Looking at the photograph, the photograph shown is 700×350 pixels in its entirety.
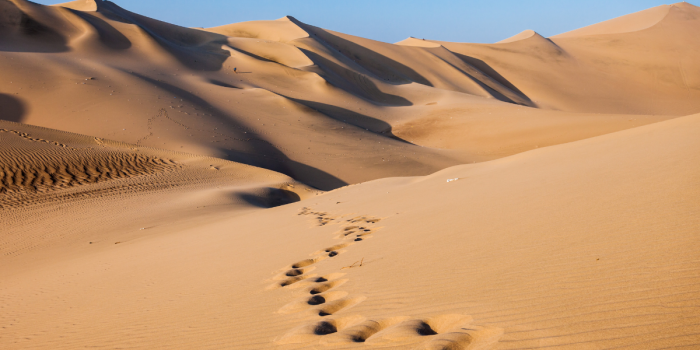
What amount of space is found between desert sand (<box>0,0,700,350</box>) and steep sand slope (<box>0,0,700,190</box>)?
0.18 m

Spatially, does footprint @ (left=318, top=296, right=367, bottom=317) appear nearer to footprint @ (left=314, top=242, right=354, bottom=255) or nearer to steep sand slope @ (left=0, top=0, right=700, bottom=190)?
footprint @ (left=314, top=242, right=354, bottom=255)

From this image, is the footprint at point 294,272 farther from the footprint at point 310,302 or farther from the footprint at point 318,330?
the footprint at point 318,330

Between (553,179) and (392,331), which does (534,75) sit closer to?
(553,179)

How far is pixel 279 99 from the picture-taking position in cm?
2728

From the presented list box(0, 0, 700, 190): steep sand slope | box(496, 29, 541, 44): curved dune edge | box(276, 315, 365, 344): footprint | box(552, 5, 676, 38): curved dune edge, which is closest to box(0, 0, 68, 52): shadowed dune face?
box(0, 0, 700, 190): steep sand slope

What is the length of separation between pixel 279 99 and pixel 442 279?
25129mm

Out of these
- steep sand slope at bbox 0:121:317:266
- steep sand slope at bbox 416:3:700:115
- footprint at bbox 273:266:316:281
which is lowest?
steep sand slope at bbox 0:121:317:266

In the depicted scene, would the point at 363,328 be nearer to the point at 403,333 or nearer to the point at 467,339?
the point at 403,333

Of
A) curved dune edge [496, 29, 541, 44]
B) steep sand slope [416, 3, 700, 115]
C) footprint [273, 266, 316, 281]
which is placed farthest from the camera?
curved dune edge [496, 29, 541, 44]

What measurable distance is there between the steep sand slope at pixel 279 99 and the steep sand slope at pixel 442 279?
44.5 ft

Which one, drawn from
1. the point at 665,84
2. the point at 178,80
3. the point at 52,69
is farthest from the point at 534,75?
the point at 52,69

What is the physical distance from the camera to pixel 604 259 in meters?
2.75

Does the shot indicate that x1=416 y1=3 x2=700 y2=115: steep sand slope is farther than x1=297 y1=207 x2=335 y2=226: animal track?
Yes

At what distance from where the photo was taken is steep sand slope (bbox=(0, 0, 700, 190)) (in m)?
21.0
